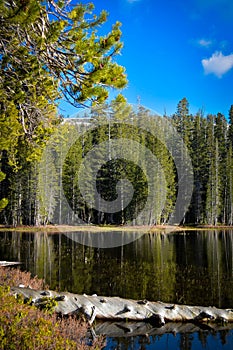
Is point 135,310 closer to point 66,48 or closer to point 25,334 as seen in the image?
point 25,334

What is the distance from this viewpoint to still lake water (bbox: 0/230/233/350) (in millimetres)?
9508

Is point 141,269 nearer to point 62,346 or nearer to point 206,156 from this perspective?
point 62,346

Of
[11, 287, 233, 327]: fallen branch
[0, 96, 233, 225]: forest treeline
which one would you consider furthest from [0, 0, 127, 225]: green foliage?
[0, 96, 233, 225]: forest treeline

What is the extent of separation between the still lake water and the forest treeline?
26696 mm

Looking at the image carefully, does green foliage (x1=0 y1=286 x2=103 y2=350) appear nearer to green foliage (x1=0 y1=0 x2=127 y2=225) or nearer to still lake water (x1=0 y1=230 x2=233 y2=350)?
green foliage (x1=0 y1=0 x2=127 y2=225)

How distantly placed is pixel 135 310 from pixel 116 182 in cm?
4910

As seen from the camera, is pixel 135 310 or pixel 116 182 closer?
pixel 135 310

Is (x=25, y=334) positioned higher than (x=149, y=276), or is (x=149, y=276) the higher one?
(x=25, y=334)

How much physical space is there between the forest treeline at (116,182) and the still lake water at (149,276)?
26696mm

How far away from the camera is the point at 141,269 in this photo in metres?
18.9

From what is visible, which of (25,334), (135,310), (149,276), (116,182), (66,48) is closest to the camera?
(25,334)

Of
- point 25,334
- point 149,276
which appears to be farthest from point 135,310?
point 149,276

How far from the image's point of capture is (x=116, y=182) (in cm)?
5991

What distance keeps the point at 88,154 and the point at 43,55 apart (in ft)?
183
